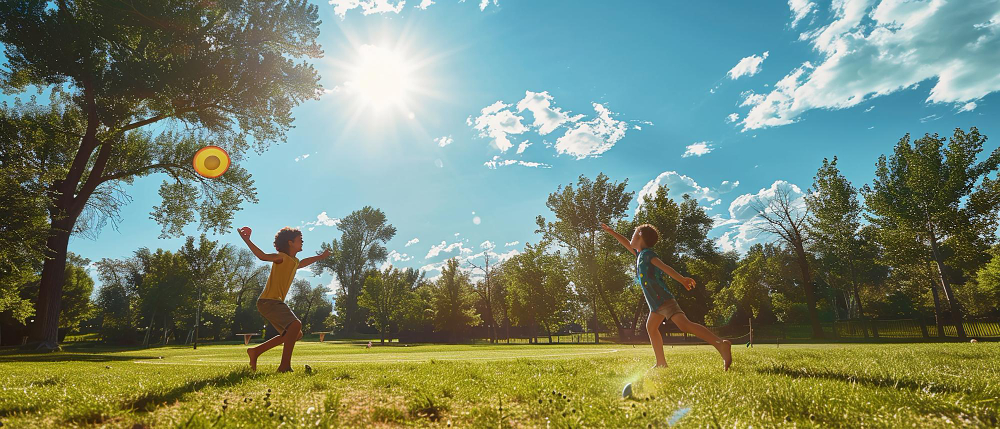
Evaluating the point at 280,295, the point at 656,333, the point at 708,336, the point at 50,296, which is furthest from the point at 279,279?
the point at 50,296

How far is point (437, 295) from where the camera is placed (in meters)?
50.2

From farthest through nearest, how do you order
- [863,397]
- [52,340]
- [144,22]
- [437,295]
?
1. [437,295]
2. [52,340]
3. [144,22]
4. [863,397]

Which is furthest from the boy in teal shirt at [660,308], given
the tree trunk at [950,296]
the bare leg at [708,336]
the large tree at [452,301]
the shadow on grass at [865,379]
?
the large tree at [452,301]

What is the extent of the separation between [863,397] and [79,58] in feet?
95.9

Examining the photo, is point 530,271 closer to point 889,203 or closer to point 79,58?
point 889,203

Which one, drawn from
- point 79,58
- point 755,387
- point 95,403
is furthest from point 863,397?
point 79,58

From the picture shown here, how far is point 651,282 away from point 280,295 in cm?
569

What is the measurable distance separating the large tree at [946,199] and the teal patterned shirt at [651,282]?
34.8 metres

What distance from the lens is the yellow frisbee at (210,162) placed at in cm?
1546

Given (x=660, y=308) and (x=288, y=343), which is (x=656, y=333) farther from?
(x=288, y=343)

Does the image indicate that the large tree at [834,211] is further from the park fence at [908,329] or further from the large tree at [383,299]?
the large tree at [383,299]

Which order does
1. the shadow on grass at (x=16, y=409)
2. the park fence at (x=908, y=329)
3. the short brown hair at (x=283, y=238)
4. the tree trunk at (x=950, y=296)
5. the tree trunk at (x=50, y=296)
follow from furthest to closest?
the park fence at (x=908, y=329), the tree trunk at (x=950, y=296), the tree trunk at (x=50, y=296), the short brown hair at (x=283, y=238), the shadow on grass at (x=16, y=409)

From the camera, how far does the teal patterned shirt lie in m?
6.08

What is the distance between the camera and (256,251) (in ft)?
19.4
